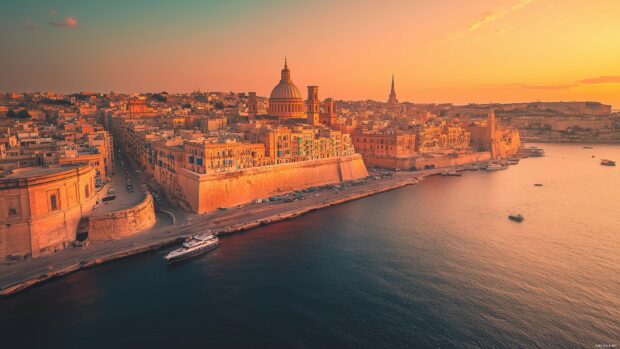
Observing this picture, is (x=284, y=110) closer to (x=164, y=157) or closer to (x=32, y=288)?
(x=164, y=157)

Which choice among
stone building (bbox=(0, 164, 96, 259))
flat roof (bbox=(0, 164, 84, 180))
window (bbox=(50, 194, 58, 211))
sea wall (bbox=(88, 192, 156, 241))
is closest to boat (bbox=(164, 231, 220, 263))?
sea wall (bbox=(88, 192, 156, 241))

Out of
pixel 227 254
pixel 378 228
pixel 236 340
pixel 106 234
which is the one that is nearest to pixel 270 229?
pixel 227 254

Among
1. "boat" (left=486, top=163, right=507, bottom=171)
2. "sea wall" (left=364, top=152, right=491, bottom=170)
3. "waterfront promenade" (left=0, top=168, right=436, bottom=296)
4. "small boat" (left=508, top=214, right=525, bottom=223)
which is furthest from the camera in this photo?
"boat" (left=486, top=163, right=507, bottom=171)

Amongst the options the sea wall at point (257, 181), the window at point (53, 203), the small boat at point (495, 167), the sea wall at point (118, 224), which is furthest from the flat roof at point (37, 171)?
the small boat at point (495, 167)

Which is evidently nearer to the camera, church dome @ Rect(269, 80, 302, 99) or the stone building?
the stone building

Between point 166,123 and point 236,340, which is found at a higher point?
point 166,123

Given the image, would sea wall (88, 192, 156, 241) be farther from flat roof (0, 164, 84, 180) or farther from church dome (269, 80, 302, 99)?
church dome (269, 80, 302, 99)
